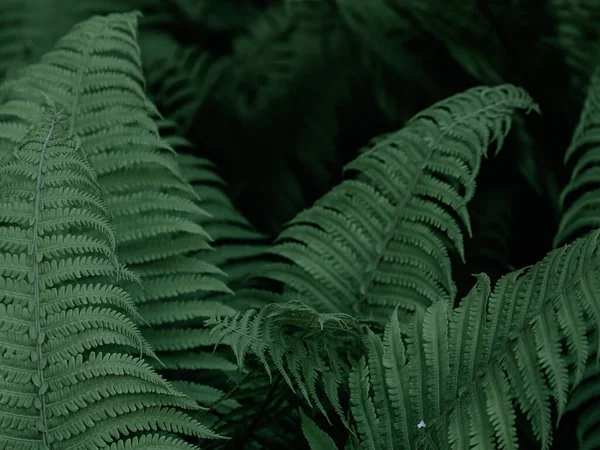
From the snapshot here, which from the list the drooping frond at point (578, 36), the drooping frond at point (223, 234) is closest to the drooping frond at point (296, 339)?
the drooping frond at point (223, 234)

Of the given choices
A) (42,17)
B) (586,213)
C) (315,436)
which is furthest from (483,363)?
(42,17)

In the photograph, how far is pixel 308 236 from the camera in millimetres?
1418

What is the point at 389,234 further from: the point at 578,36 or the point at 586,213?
the point at 578,36

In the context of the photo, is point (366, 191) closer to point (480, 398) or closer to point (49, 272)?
point (480, 398)

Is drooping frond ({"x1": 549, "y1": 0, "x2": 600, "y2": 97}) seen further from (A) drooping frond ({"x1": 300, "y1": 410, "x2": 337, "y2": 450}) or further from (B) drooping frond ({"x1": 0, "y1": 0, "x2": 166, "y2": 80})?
(B) drooping frond ({"x1": 0, "y1": 0, "x2": 166, "y2": 80})

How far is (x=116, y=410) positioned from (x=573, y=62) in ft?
5.49

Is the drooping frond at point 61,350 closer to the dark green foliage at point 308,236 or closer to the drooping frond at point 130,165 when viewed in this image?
the dark green foliage at point 308,236

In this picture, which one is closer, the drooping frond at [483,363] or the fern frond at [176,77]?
the drooping frond at [483,363]

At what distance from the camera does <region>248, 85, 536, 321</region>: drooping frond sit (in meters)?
1.37

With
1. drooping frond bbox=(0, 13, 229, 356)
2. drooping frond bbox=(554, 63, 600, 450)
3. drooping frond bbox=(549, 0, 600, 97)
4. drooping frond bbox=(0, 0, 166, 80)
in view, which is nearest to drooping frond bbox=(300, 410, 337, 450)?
drooping frond bbox=(0, 13, 229, 356)

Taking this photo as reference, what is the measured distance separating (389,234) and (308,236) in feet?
0.57

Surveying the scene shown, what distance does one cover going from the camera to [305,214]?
1.44m

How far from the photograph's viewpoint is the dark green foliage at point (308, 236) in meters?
1.00

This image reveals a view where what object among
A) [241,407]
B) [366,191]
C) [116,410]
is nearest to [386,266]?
[366,191]
